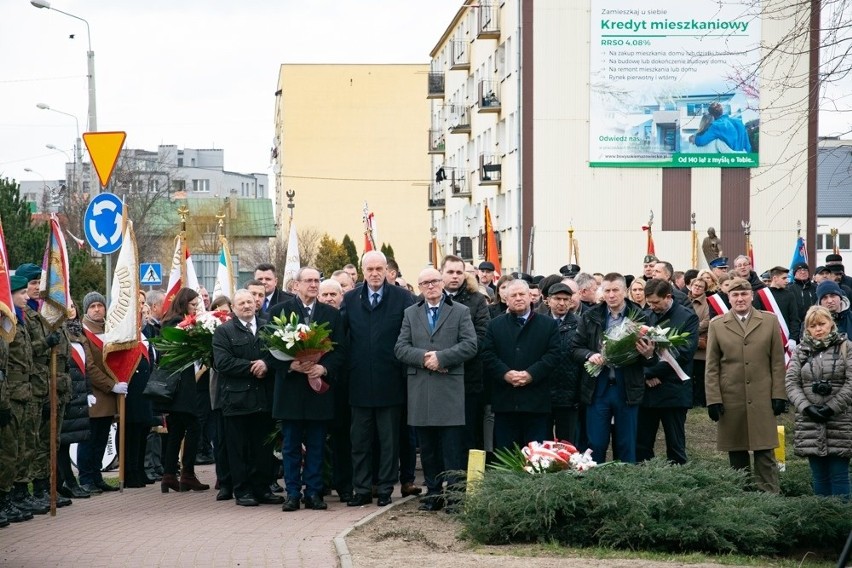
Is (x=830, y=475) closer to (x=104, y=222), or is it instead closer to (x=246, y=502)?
(x=246, y=502)

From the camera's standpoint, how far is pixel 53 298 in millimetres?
12523

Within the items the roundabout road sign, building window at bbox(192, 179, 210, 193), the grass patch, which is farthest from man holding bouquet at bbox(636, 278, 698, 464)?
building window at bbox(192, 179, 210, 193)

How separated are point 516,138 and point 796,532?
39929mm

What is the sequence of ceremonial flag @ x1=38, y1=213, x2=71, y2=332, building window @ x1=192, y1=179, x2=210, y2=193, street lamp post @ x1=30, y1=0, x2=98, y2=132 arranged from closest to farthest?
ceremonial flag @ x1=38, y1=213, x2=71, y2=332 → street lamp post @ x1=30, y1=0, x2=98, y2=132 → building window @ x1=192, y1=179, x2=210, y2=193

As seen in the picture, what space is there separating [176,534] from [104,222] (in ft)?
20.6

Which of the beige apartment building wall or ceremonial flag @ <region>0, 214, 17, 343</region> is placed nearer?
ceremonial flag @ <region>0, 214, 17, 343</region>

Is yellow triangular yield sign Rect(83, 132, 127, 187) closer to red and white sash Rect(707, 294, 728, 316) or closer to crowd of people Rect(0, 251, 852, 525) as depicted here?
crowd of people Rect(0, 251, 852, 525)

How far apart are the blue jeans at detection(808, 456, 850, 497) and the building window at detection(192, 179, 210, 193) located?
122936mm

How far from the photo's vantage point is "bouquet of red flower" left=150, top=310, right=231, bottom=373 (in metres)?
13.4

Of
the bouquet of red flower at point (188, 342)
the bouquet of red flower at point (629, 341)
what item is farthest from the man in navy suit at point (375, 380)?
the bouquet of red flower at point (629, 341)

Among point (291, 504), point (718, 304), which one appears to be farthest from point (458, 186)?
point (291, 504)

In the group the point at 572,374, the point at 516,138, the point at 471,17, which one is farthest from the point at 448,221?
the point at 572,374

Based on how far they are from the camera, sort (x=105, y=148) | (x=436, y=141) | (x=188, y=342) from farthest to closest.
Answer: (x=436, y=141) → (x=105, y=148) → (x=188, y=342)

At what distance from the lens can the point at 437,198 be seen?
73.6 m
